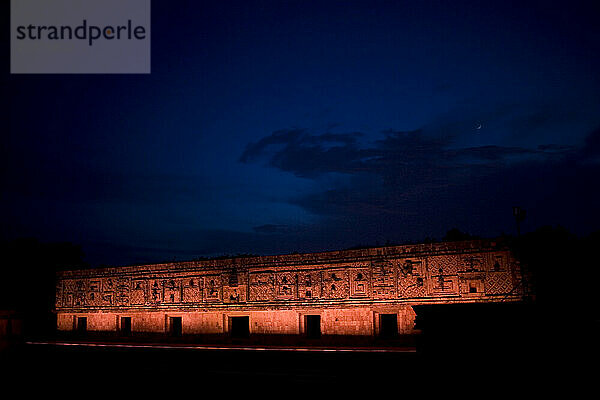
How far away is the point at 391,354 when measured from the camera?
504 inches

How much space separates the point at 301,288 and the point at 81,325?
39.8 ft

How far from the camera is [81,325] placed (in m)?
22.6

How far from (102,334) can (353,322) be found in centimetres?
1206

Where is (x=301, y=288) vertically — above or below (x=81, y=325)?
above

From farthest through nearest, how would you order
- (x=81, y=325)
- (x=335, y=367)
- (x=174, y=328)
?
(x=174, y=328)
(x=81, y=325)
(x=335, y=367)

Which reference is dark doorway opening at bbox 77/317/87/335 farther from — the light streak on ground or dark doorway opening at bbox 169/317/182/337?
dark doorway opening at bbox 169/317/182/337

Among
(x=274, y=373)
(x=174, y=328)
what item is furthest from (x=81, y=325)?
(x=274, y=373)

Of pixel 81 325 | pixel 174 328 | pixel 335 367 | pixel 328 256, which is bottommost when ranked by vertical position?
pixel 174 328

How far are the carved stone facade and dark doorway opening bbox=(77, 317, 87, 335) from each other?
1.80 feet

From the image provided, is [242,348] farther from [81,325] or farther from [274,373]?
[81,325]

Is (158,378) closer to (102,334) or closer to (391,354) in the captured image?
(391,354)

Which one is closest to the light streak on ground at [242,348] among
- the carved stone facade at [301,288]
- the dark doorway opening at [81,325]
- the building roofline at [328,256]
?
the carved stone facade at [301,288]

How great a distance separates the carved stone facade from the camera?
1473 cm

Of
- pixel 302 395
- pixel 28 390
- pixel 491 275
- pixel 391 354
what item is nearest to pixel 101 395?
pixel 28 390
